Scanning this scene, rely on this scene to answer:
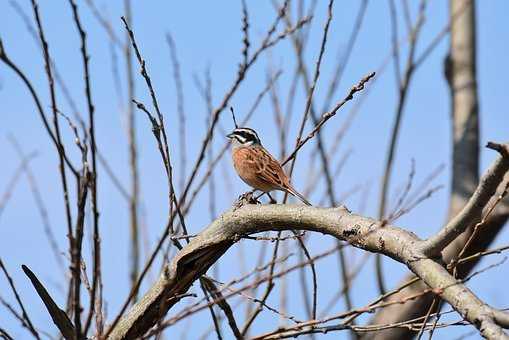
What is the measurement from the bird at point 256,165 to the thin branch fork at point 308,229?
2.52 m

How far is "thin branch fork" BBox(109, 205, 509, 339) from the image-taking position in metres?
2.95

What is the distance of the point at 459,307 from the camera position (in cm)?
296

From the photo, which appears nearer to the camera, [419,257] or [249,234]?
[419,257]

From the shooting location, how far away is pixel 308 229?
152 inches

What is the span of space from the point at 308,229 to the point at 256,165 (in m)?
3.69

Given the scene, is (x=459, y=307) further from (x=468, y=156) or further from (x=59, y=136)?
(x=468, y=156)

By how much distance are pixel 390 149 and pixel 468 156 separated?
1115mm

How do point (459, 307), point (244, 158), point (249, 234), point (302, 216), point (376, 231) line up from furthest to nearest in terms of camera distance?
point (244, 158) < point (249, 234) < point (302, 216) < point (376, 231) < point (459, 307)

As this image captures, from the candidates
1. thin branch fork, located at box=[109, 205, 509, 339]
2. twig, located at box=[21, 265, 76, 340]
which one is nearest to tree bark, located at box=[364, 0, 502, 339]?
thin branch fork, located at box=[109, 205, 509, 339]

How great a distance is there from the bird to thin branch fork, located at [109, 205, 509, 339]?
2.52 meters

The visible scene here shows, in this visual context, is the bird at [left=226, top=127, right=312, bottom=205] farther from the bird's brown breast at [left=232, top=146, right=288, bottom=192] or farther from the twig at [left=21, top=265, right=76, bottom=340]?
the twig at [left=21, top=265, right=76, bottom=340]

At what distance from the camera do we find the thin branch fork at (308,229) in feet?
9.68

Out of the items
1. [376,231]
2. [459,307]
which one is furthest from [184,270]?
[459,307]

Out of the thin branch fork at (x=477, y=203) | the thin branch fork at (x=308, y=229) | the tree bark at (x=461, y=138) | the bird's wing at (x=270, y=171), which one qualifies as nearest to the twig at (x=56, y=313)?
the thin branch fork at (x=308, y=229)
